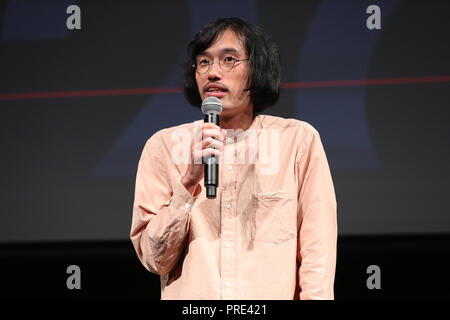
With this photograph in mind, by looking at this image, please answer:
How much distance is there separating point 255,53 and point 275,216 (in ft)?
1.62

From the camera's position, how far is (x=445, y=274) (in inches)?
88.1

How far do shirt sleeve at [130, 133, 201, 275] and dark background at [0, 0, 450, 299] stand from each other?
0.93 m

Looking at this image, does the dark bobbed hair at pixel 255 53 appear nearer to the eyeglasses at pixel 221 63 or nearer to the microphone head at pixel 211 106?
the eyeglasses at pixel 221 63

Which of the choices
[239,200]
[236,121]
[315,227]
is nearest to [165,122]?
[236,121]

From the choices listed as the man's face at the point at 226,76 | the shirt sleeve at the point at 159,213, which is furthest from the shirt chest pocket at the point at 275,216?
the man's face at the point at 226,76

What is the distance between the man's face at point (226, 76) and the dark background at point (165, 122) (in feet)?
2.72

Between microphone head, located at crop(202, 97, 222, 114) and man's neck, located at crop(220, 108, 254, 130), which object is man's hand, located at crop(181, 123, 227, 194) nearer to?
microphone head, located at crop(202, 97, 222, 114)

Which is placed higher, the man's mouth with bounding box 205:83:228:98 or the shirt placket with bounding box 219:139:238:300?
the man's mouth with bounding box 205:83:228:98

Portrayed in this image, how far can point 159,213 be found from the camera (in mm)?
1404

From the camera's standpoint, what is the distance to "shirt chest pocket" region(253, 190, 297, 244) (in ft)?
4.60

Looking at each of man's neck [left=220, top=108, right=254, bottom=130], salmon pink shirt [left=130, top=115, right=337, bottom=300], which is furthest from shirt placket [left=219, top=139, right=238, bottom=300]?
man's neck [left=220, top=108, right=254, bottom=130]

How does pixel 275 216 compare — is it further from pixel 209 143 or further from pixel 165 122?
pixel 165 122
